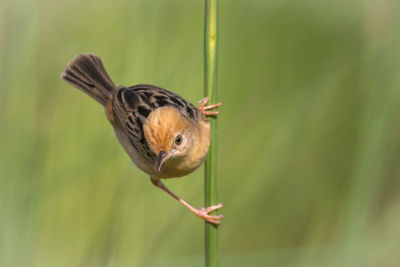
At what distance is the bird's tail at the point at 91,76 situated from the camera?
12.9 feet

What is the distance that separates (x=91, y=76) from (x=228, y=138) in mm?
1064

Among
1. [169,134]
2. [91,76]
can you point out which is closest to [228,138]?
[169,134]

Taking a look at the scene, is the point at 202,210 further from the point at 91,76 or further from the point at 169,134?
the point at 91,76

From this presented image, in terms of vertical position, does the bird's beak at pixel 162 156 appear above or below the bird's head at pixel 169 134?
below

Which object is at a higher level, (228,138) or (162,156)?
(228,138)

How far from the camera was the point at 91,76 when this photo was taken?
3938 millimetres

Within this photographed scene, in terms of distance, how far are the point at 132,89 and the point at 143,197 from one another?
0.70 meters

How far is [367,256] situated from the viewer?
2.58 metres

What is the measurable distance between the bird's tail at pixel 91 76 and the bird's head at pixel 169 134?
3.56ft

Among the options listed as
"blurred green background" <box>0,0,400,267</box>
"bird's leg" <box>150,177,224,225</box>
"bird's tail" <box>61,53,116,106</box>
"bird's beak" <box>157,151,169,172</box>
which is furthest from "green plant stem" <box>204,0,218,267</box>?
"bird's tail" <box>61,53,116,106</box>

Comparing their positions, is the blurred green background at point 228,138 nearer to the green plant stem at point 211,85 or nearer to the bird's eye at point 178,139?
the bird's eye at point 178,139

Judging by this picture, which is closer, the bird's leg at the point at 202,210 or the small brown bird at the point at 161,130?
the bird's leg at the point at 202,210

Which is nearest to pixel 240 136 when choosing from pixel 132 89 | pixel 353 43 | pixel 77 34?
pixel 132 89

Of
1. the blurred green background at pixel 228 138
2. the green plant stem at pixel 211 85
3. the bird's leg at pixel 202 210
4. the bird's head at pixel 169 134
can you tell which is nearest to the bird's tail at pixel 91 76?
the blurred green background at pixel 228 138
